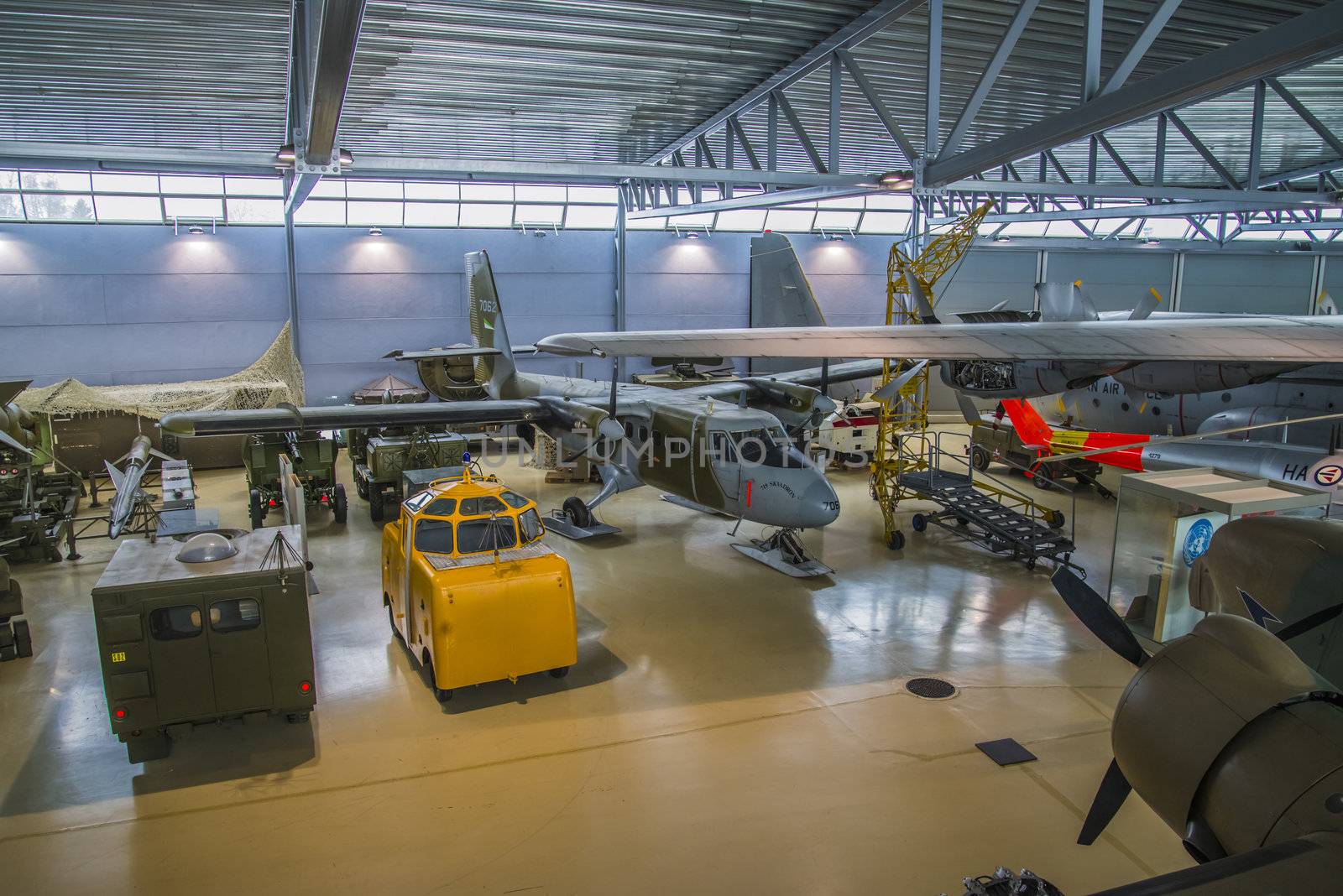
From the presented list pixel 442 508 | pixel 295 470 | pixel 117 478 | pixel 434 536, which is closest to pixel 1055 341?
pixel 442 508

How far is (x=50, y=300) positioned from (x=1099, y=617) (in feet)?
92.8

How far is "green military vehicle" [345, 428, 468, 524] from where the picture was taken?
52.3 feet

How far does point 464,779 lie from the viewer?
276 inches

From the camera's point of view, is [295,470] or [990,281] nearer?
[295,470]

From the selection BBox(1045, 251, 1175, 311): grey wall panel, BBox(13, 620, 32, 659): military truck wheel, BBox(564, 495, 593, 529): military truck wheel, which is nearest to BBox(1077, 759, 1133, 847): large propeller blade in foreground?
Answer: BBox(13, 620, 32, 659): military truck wheel

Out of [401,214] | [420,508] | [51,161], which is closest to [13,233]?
[51,161]

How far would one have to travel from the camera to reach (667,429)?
13859mm

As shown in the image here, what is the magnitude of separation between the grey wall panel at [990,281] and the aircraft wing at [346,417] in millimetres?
22940

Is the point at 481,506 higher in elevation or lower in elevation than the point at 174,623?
higher

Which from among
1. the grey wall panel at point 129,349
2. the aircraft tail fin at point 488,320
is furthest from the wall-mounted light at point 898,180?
the grey wall panel at point 129,349

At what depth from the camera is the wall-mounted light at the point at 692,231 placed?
1169 inches

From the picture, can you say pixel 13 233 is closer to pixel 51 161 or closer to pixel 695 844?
pixel 51 161

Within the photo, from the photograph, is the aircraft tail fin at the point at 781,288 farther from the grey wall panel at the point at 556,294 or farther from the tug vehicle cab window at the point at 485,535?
the grey wall panel at the point at 556,294

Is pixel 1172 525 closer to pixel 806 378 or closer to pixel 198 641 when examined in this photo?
pixel 806 378
